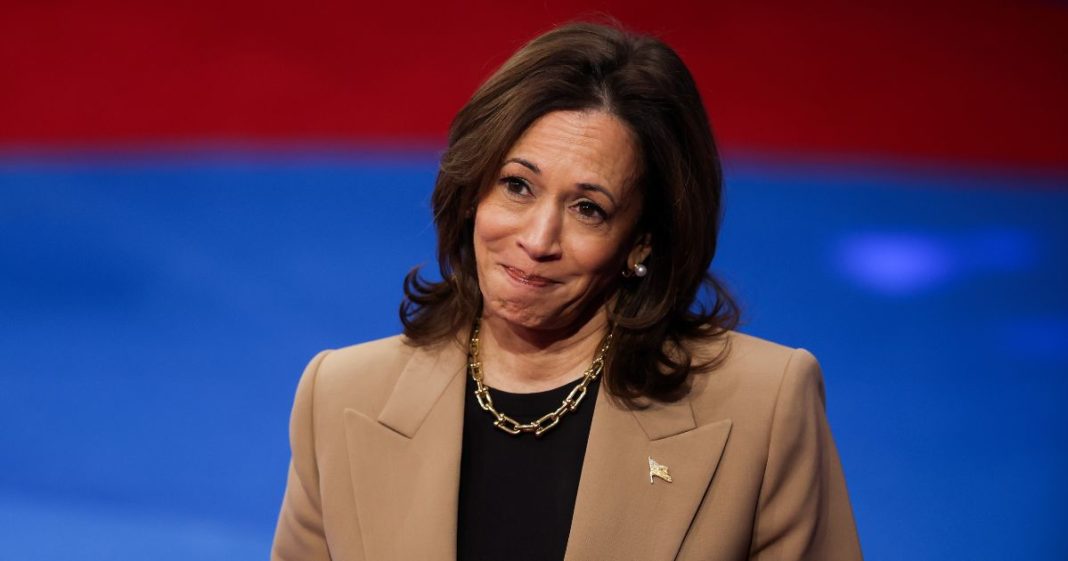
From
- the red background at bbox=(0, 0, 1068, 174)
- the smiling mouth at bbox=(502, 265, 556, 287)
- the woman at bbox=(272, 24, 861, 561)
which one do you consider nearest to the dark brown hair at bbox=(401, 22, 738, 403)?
the woman at bbox=(272, 24, 861, 561)

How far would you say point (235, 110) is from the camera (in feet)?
12.6

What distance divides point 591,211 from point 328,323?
194 centimetres

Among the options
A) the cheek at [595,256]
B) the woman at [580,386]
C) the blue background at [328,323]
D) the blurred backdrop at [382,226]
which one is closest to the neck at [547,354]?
the woman at [580,386]

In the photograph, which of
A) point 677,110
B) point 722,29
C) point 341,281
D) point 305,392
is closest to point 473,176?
point 677,110

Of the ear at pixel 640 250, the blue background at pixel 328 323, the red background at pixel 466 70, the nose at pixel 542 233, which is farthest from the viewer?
the red background at pixel 466 70

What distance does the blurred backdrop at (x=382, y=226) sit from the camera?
10.7 feet

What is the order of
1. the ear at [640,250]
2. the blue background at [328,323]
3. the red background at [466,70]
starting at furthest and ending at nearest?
the red background at [466,70] < the blue background at [328,323] < the ear at [640,250]

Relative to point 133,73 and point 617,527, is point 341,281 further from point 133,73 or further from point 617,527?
point 617,527

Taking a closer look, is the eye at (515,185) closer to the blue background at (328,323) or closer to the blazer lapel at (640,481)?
the blazer lapel at (640,481)

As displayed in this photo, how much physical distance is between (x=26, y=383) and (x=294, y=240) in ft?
2.67

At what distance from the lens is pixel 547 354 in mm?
1851

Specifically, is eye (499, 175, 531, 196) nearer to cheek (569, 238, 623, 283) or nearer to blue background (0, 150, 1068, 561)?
cheek (569, 238, 623, 283)

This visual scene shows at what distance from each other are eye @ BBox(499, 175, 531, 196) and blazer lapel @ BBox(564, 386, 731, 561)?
1.01 ft

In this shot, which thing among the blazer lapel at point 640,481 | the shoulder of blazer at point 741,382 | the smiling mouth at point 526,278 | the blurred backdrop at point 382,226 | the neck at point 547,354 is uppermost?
the blurred backdrop at point 382,226
